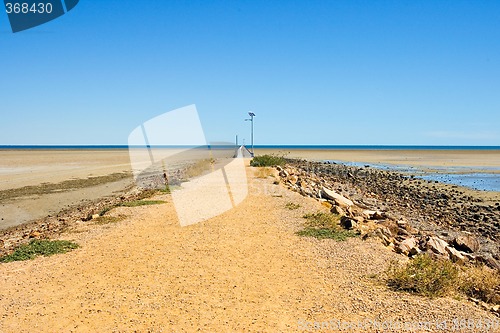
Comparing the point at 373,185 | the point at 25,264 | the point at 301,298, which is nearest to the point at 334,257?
the point at 301,298

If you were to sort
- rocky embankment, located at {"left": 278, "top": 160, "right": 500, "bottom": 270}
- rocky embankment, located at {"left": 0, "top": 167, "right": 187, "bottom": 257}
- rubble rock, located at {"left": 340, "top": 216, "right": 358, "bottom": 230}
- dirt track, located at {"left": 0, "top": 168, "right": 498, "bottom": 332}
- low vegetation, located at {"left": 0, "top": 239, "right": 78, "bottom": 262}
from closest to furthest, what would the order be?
1. dirt track, located at {"left": 0, "top": 168, "right": 498, "bottom": 332}
2. low vegetation, located at {"left": 0, "top": 239, "right": 78, "bottom": 262}
3. rocky embankment, located at {"left": 278, "top": 160, "right": 500, "bottom": 270}
4. rubble rock, located at {"left": 340, "top": 216, "right": 358, "bottom": 230}
5. rocky embankment, located at {"left": 0, "top": 167, "right": 187, "bottom": 257}

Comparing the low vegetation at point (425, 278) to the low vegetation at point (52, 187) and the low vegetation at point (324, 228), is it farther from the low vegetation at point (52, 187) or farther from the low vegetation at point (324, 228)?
the low vegetation at point (52, 187)

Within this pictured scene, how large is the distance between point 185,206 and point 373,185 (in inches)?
605

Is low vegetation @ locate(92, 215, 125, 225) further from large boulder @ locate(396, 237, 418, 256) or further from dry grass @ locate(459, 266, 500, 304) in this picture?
dry grass @ locate(459, 266, 500, 304)

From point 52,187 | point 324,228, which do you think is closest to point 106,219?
point 324,228

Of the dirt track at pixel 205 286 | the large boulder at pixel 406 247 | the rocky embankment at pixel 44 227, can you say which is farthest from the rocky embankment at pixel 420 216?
the rocky embankment at pixel 44 227

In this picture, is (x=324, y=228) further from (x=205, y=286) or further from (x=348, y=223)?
(x=205, y=286)

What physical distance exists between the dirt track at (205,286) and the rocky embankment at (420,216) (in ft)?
4.47

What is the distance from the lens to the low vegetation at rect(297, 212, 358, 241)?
8.76 m

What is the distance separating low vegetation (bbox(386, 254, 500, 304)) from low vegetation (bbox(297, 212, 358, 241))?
2.52 metres

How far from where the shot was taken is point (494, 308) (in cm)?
505

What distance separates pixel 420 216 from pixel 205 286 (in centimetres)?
1167

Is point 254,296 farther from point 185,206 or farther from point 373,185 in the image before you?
point 373,185

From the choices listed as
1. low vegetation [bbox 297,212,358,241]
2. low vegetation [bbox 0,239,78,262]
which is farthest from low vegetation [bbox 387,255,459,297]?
low vegetation [bbox 0,239,78,262]
